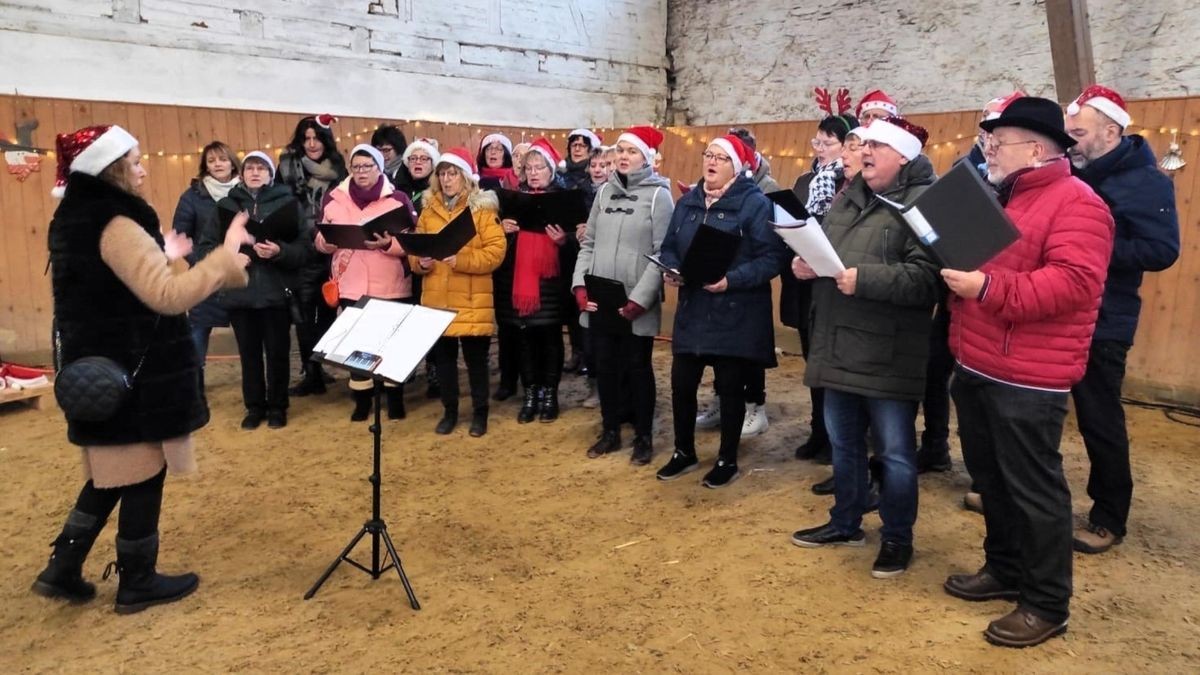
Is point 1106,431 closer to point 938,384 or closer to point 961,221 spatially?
point 938,384

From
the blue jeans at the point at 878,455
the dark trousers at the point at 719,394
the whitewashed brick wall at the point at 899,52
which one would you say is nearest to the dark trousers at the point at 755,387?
the dark trousers at the point at 719,394

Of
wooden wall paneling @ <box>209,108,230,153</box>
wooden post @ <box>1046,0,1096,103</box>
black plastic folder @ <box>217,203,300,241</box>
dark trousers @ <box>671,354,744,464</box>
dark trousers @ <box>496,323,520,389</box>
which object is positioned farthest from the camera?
wooden wall paneling @ <box>209,108,230,153</box>

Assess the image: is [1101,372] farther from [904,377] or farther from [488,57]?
[488,57]

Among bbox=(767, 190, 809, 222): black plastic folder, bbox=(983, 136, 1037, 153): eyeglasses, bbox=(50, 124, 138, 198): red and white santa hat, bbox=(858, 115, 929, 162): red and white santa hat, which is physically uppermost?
bbox=(858, 115, 929, 162): red and white santa hat

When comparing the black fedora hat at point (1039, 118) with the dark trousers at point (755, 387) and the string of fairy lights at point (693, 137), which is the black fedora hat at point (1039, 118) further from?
the string of fairy lights at point (693, 137)

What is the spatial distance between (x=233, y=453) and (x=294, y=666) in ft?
8.11

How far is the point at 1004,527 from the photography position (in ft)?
10.2

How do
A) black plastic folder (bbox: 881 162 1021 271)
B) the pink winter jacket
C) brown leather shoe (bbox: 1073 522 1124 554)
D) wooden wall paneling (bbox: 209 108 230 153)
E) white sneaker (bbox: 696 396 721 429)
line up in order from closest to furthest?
black plastic folder (bbox: 881 162 1021 271) → brown leather shoe (bbox: 1073 522 1124 554) → the pink winter jacket → white sneaker (bbox: 696 396 721 429) → wooden wall paneling (bbox: 209 108 230 153)

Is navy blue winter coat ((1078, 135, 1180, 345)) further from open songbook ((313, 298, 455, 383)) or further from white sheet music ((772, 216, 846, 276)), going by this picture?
open songbook ((313, 298, 455, 383))

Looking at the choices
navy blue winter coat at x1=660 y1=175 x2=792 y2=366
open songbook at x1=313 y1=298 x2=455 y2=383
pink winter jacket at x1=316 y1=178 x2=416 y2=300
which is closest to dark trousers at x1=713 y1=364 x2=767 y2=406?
navy blue winter coat at x1=660 y1=175 x2=792 y2=366

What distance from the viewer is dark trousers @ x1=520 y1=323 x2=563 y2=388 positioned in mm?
5434

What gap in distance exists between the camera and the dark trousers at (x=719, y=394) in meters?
4.18

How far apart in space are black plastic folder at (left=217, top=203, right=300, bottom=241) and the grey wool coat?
188 centimetres

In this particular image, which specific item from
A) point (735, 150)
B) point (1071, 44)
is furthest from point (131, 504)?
point (1071, 44)
